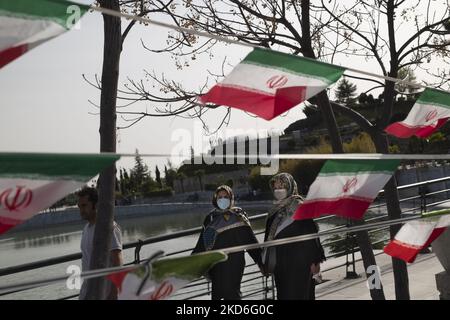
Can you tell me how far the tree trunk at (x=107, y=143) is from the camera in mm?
3877

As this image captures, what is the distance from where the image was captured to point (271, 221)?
5195 millimetres

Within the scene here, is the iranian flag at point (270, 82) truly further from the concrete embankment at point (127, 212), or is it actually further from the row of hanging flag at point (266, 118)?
the concrete embankment at point (127, 212)

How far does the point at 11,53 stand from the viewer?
2.61 metres

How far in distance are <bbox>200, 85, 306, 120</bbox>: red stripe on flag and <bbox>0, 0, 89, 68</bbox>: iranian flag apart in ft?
3.07

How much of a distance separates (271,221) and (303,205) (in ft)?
4.99

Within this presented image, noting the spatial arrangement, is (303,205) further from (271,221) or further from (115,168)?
(271,221)

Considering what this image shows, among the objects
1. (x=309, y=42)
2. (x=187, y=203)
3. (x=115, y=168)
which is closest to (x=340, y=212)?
(x=115, y=168)

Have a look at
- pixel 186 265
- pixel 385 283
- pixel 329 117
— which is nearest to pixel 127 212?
pixel 385 283

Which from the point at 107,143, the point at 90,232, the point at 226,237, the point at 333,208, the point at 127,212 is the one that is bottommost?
the point at 127,212

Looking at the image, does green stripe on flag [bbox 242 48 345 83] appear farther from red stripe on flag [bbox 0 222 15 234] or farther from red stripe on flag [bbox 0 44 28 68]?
red stripe on flag [bbox 0 222 15 234]

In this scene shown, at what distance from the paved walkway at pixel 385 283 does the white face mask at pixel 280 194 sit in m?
2.24

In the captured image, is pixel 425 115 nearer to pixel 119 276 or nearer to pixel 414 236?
pixel 414 236

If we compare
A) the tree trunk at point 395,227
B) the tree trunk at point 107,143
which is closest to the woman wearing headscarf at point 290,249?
the tree trunk at point 395,227

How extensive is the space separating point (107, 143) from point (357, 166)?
1447 mm
